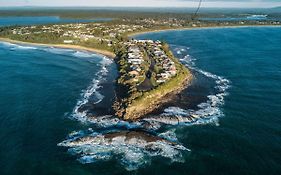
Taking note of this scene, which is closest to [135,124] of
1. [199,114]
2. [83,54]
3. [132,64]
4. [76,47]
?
[199,114]

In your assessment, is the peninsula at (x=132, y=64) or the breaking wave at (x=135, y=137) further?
the peninsula at (x=132, y=64)

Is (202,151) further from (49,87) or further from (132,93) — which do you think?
(49,87)

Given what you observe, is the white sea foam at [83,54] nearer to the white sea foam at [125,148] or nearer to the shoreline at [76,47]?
A: the shoreline at [76,47]

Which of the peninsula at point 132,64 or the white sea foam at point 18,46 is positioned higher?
the peninsula at point 132,64

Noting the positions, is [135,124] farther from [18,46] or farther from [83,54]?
[18,46]

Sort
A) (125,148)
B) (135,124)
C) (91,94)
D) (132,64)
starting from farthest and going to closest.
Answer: (132,64), (91,94), (135,124), (125,148)

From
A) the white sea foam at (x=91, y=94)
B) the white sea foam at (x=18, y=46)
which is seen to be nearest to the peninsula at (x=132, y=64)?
the white sea foam at (x=91, y=94)

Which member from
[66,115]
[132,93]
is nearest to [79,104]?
[66,115]
